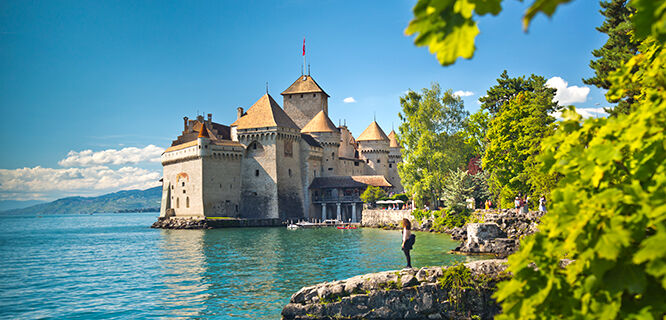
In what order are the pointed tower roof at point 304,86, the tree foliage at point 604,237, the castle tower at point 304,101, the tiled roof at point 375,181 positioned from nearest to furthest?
the tree foliage at point 604,237
the tiled roof at point 375,181
the castle tower at point 304,101
the pointed tower roof at point 304,86

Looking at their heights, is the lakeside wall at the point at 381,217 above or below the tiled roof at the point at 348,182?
below

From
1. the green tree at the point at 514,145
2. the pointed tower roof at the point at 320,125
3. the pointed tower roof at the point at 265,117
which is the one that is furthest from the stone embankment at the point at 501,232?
the pointed tower roof at the point at 320,125

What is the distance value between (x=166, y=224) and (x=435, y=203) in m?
36.8

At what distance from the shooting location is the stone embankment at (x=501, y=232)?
24125 mm

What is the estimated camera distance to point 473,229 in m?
25.3

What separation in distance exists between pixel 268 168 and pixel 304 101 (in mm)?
19725

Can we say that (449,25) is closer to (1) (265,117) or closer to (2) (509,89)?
(2) (509,89)

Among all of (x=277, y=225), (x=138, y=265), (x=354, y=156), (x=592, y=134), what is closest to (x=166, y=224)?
(x=277, y=225)

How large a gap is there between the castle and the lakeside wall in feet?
19.4

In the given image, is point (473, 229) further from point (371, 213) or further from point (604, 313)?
point (371, 213)

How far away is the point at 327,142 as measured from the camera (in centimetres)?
6925

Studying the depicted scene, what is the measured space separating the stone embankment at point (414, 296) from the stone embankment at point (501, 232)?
1407 cm

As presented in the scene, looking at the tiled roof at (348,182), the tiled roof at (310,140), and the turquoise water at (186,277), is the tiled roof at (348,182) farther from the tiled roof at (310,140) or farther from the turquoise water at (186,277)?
the turquoise water at (186,277)

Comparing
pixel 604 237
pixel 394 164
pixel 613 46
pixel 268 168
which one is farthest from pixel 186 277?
pixel 394 164
